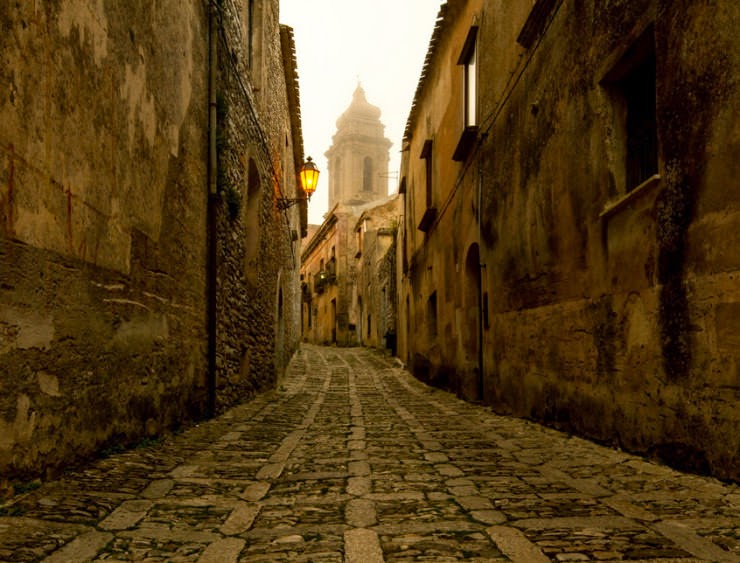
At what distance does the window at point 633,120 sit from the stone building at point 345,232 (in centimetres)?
1788

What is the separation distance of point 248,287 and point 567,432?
5.40 metres

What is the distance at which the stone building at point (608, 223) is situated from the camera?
10.6 ft

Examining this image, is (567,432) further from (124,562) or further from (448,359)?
(448,359)

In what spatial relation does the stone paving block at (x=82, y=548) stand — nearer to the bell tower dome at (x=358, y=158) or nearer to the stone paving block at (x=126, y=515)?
the stone paving block at (x=126, y=515)

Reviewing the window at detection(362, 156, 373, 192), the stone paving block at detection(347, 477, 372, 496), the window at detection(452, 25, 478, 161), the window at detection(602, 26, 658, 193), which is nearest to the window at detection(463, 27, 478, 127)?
the window at detection(452, 25, 478, 161)

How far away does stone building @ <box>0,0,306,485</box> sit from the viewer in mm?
2869

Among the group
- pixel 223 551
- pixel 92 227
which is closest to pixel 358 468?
pixel 223 551

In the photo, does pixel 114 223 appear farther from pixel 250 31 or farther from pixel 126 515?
pixel 250 31

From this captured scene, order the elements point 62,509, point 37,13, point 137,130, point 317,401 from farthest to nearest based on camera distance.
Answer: point 317,401 < point 137,130 < point 37,13 < point 62,509

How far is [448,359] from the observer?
1009 cm

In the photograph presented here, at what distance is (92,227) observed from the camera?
11.9ft

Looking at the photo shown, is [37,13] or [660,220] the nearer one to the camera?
[37,13]

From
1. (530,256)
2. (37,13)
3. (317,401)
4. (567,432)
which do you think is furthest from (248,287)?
(37,13)

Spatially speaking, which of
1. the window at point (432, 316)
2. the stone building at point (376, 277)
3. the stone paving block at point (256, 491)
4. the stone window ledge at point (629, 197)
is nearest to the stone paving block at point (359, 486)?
the stone paving block at point (256, 491)
